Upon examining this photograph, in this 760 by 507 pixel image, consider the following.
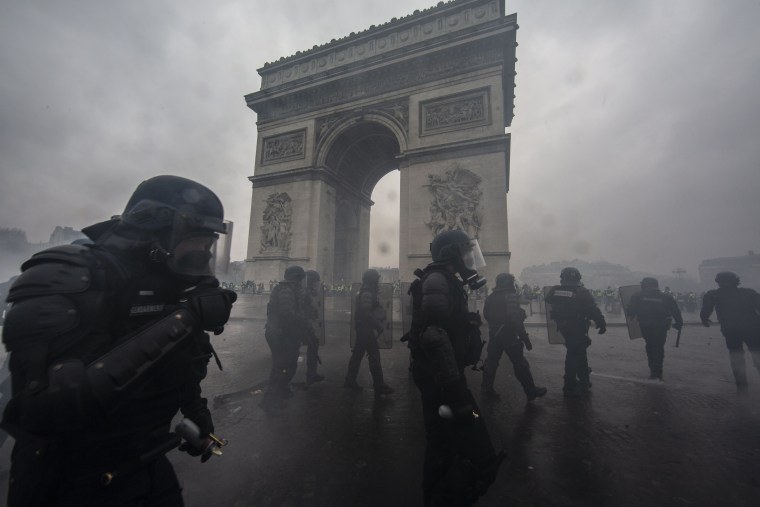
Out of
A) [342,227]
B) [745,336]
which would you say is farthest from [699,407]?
[342,227]

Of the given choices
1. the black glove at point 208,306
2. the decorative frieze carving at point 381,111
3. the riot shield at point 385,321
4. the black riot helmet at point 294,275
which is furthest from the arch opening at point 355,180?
the black glove at point 208,306

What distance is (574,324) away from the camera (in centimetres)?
484

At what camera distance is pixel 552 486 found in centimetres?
252

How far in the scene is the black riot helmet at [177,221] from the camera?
58.0 inches

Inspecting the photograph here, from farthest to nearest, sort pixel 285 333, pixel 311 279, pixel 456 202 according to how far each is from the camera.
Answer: pixel 456 202
pixel 311 279
pixel 285 333

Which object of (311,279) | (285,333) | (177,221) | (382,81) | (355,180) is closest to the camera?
(177,221)

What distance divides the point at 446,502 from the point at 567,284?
14.2 ft

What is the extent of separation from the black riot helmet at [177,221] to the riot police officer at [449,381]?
1.40m

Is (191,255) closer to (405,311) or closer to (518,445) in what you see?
(518,445)

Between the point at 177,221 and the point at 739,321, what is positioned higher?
the point at 177,221

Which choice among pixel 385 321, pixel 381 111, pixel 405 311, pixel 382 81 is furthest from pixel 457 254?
pixel 382 81

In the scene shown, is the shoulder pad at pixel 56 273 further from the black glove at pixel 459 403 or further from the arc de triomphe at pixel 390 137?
the arc de triomphe at pixel 390 137

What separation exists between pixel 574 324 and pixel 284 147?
55.5 feet

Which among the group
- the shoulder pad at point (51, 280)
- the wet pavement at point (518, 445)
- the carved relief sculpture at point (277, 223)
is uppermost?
the carved relief sculpture at point (277, 223)
